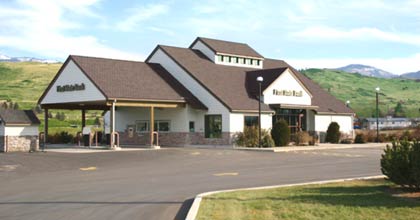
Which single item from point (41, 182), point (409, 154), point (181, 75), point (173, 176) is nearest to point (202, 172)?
point (173, 176)

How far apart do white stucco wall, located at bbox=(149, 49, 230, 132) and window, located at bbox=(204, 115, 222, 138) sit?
43cm

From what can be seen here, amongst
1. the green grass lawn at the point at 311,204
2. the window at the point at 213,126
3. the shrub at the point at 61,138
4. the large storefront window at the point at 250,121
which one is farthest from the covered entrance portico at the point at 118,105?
the green grass lawn at the point at 311,204

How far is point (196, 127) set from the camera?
41688mm

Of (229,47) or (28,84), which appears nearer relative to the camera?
(229,47)

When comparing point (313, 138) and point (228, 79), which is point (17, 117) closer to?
point (228, 79)

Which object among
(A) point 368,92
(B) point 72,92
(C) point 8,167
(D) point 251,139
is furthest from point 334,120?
(A) point 368,92

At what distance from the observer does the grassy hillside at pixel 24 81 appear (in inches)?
4550

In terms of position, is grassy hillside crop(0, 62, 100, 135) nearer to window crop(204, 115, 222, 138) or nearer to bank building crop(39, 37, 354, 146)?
bank building crop(39, 37, 354, 146)

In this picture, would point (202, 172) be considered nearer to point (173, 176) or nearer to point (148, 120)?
point (173, 176)

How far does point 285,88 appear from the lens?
144 feet

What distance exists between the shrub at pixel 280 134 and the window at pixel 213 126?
381 centimetres

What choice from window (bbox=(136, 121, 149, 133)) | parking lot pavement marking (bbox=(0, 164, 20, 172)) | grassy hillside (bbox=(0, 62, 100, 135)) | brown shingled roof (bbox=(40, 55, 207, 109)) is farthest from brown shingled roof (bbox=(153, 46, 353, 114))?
grassy hillside (bbox=(0, 62, 100, 135))

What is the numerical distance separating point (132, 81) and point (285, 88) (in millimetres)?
11927

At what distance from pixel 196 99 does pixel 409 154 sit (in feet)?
91.9
